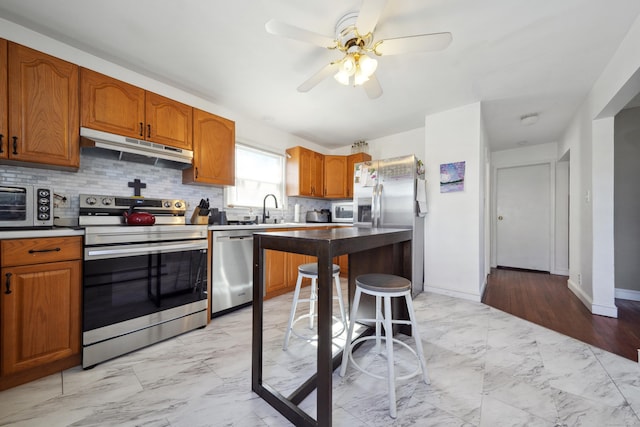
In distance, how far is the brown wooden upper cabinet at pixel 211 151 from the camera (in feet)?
8.61

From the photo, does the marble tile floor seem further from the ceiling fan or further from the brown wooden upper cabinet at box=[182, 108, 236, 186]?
the ceiling fan

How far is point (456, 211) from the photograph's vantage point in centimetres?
318

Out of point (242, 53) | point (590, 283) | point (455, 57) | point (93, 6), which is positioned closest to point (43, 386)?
point (93, 6)

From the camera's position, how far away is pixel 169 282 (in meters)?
2.02

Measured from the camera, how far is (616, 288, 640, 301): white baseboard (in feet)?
9.91

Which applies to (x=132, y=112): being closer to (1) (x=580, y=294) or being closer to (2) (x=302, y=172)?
(2) (x=302, y=172)

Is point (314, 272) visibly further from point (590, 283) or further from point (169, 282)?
point (590, 283)

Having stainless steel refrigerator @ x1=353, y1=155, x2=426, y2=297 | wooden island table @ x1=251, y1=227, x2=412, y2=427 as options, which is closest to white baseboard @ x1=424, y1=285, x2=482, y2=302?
stainless steel refrigerator @ x1=353, y1=155, x2=426, y2=297

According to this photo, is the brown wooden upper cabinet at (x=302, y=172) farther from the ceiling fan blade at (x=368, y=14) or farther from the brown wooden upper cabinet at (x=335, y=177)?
the ceiling fan blade at (x=368, y=14)

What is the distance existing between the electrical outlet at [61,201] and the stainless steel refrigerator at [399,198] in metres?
3.20

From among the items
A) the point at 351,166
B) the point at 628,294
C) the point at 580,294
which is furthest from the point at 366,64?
the point at 628,294

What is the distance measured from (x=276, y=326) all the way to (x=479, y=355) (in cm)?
163

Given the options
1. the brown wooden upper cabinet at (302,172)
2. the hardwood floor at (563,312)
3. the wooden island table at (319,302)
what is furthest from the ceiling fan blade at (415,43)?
the hardwood floor at (563,312)

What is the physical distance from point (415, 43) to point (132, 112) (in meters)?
2.35
